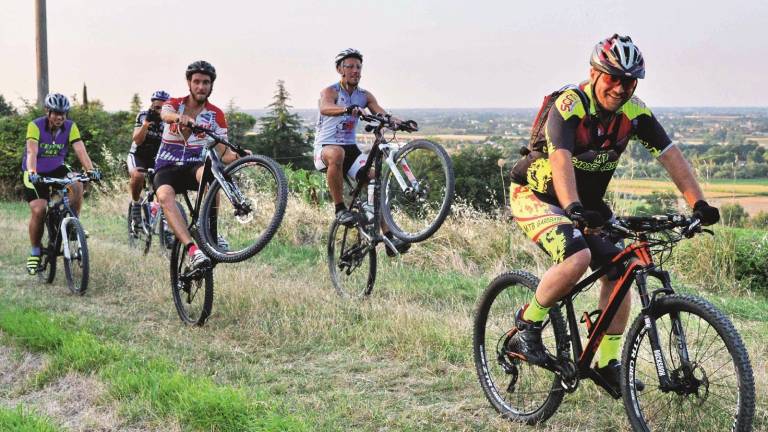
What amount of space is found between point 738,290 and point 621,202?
6.27 ft

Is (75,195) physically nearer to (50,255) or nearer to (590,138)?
(50,255)

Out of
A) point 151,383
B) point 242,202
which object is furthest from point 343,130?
point 151,383

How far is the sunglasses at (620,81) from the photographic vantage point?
4172mm

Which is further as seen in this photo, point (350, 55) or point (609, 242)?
point (350, 55)

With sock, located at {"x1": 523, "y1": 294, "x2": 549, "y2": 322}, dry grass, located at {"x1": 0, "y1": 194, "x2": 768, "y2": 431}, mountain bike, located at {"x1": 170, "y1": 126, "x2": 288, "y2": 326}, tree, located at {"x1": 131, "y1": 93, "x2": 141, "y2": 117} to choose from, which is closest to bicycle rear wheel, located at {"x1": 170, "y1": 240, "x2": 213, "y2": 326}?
mountain bike, located at {"x1": 170, "y1": 126, "x2": 288, "y2": 326}

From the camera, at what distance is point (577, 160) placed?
4508 millimetres

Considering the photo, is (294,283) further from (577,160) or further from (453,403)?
(577,160)

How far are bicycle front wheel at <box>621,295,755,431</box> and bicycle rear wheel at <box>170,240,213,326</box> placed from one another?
428 cm

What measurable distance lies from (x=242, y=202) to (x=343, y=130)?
173 cm

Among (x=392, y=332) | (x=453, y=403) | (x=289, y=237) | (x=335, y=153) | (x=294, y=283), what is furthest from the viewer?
(x=289, y=237)

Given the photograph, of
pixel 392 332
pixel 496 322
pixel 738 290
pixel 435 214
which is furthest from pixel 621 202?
pixel 496 322

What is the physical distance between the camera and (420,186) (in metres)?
7.52

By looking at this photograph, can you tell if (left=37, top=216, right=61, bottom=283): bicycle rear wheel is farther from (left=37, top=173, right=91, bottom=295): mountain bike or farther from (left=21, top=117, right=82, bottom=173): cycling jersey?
(left=21, top=117, right=82, bottom=173): cycling jersey

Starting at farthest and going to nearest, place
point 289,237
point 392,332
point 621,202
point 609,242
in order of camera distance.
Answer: point 289,237 < point 621,202 < point 392,332 < point 609,242
